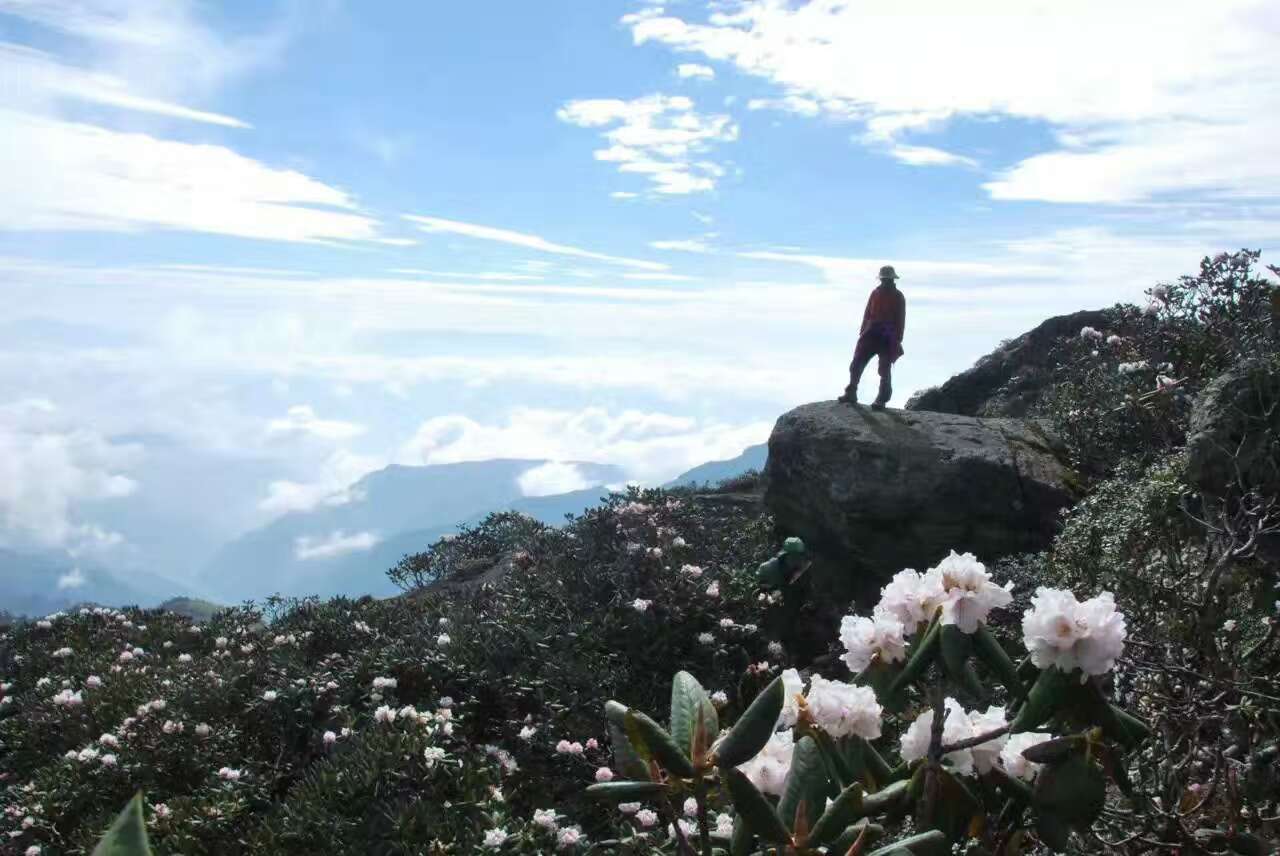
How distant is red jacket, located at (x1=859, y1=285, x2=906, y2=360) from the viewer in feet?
34.9

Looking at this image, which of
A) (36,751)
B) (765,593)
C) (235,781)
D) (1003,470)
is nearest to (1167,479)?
(1003,470)

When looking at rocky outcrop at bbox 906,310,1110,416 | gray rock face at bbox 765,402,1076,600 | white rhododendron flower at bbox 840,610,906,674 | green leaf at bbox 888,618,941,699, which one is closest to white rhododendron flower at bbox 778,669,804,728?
white rhododendron flower at bbox 840,610,906,674

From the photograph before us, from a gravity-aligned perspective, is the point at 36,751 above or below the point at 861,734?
below

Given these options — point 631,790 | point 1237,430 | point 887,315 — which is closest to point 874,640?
point 631,790

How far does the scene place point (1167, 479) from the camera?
25.0 feet

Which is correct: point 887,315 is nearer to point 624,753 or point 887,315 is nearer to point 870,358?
point 870,358

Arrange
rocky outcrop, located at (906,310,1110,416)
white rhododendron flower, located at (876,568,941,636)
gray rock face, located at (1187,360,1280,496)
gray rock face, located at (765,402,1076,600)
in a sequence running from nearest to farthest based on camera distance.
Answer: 1. white rhododendron flower, located at (876,568,941,636)
2. gray rock face, located at (1187,360,1280,496)
3. gray rock face, located at (765,402,1076,600)
4. rocky outcrop, located at (906,310,1110,416)

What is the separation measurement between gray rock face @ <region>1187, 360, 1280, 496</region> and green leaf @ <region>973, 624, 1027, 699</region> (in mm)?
5636

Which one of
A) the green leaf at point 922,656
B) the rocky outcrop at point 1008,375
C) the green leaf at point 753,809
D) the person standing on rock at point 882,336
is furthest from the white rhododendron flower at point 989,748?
the rocky outcrop at point 1008,375

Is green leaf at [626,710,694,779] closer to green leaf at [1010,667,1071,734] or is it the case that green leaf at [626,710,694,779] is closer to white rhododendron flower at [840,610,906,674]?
white rhododendron flower at [840,610,906,674]

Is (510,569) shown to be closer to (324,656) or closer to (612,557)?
(612,557)

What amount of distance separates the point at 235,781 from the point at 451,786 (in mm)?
1688

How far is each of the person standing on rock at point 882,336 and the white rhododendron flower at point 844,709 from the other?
8557 mm

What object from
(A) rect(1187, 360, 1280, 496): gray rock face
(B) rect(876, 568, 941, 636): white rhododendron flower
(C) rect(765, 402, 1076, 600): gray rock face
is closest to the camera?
(B) rect(876, 568, 941, 636): white rhododendron flower
